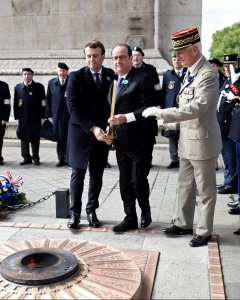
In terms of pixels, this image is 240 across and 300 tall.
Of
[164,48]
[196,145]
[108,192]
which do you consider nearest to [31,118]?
[108,192]

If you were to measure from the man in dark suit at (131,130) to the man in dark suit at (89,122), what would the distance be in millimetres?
204

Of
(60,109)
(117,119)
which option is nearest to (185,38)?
(117,119)

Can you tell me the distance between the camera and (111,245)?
406cm

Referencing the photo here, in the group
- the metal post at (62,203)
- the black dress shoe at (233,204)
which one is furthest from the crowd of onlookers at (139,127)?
the metal post at (62,203)

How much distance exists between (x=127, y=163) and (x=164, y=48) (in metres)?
6.45

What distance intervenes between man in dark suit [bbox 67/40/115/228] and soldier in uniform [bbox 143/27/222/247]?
784 mm

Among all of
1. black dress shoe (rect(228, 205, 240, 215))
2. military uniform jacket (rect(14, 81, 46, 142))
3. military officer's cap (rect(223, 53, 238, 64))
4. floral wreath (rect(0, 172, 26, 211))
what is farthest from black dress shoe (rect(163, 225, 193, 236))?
military uniform jacket (rect(14, 81, 46, 142))

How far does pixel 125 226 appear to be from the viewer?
449cm

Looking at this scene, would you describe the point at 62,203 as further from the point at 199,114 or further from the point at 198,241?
the point at 199,114

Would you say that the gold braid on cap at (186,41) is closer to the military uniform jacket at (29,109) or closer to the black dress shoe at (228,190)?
the black dress shoe at (228,190)

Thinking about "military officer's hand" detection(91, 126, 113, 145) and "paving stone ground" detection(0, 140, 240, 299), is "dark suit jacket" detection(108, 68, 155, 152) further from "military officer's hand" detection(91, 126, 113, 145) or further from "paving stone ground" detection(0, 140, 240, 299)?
"paving stone ground" detection(0, 140, 240, 299)

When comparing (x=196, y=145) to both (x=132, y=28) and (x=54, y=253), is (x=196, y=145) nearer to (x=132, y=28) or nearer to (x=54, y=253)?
(x=54, y=253)

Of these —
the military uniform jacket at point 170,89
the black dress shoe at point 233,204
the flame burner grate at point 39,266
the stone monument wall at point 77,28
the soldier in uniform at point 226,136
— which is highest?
the stone monument wall at point 77,28

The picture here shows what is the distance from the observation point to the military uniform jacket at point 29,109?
8.45m
